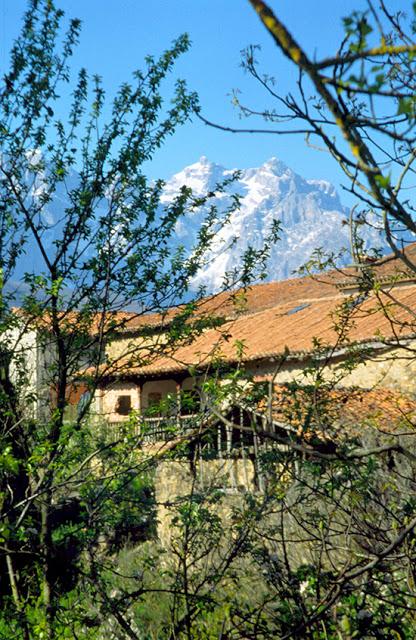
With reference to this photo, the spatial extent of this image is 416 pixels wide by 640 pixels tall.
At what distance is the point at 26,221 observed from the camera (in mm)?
5984

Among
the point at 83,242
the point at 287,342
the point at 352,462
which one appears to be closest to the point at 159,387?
the point at 287,342

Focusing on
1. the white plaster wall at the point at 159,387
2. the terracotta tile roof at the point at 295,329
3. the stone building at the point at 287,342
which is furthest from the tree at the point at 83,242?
the white plaster wall at the point at 159,387

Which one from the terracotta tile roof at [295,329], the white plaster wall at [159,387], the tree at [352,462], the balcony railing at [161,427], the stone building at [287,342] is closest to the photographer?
the tree at [352,462]

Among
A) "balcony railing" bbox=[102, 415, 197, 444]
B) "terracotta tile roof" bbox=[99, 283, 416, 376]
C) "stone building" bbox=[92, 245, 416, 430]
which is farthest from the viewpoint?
"terracotta tile roof" bbox=[99, 283, 416, 376]

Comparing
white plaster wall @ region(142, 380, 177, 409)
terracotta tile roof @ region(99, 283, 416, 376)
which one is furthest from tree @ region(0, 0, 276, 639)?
white plaster wall @ region(142, 380, 177, 409)

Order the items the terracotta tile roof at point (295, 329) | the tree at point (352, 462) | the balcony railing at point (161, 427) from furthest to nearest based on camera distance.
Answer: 1. the terracotta tile roof at point (295, 329)
2. the balcony railing at point (161, 427)
3. the tree at point (352, 462)

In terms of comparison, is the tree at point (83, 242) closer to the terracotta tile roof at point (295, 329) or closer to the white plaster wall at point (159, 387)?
the terracotta tile roof at point (295, 329)

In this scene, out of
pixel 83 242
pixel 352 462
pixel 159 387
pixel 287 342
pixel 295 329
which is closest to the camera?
pixel 352 462

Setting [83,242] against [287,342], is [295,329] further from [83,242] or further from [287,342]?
[83,242]

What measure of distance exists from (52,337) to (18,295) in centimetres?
42

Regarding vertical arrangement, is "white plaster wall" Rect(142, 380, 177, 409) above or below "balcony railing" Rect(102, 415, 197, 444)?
above

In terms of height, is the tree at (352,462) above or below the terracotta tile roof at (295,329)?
below

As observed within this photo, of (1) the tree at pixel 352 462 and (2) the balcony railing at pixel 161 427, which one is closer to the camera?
(1) the tree at pixel 352 462

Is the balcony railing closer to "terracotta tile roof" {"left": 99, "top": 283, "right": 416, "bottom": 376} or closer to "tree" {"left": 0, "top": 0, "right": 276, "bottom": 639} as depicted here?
"tree" {"left": 0, "top": 0, "right": 276, "bottom": 639}
